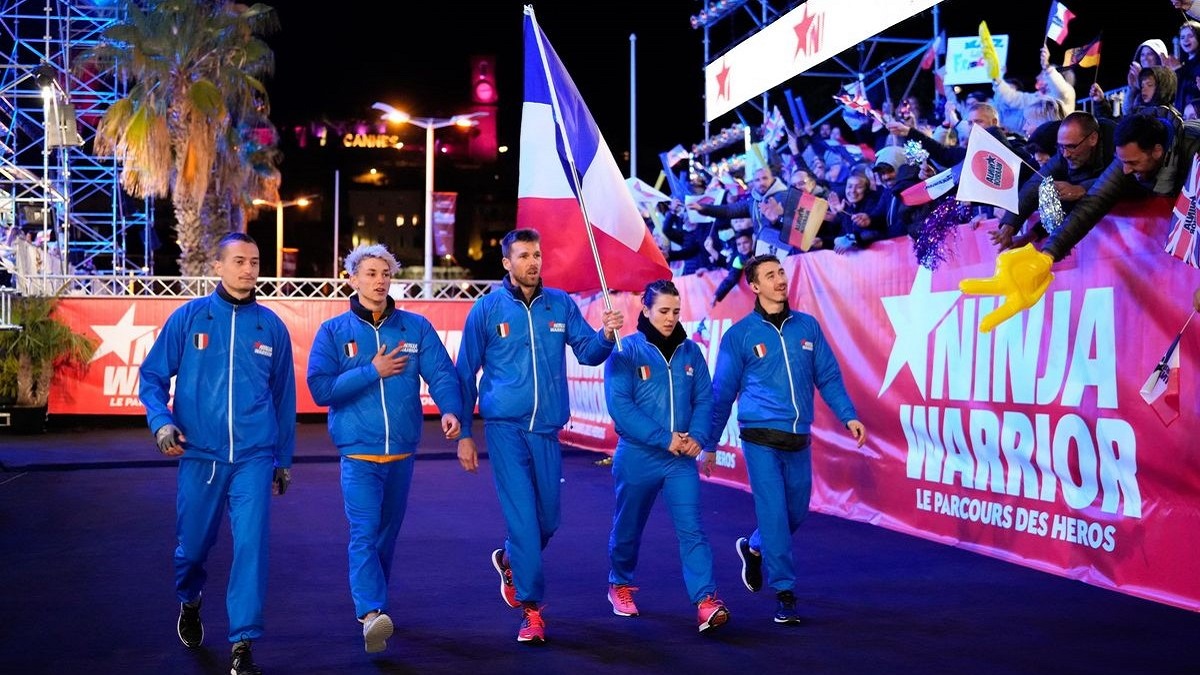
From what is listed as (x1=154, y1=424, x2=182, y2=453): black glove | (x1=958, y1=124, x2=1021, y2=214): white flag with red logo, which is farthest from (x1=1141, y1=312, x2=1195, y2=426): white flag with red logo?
(x1=154, y1=424, x2=182, y2=453): black glove

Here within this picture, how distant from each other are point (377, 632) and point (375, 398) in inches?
45.1

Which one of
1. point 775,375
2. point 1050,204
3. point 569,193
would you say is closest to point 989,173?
point 1050,204

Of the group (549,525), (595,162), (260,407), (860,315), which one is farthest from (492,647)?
(860,315)

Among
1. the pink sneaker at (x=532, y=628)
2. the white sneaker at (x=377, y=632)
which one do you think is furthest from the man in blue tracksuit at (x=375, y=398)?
the pink sneaker at (x=532, y=628)

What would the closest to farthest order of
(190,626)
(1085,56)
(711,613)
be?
1. (190,626)
2. (711,613)
3. (1085,56)

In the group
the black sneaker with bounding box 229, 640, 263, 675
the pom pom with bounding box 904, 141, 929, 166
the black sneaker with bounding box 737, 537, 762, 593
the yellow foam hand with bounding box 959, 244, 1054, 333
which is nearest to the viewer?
the black sneaker with bounding box 229, 640, 263, 675

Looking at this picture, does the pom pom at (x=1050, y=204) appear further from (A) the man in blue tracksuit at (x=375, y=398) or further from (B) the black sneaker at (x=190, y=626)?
(B) the black sneaker at (x=190, y=626)

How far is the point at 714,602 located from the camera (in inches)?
236

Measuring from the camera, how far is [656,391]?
6426mm

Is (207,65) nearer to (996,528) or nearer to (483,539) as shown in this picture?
(483,539)

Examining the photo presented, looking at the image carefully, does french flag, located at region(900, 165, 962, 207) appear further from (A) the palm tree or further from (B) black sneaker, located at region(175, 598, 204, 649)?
(A) the palm tree

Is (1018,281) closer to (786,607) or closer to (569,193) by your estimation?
(786,607)

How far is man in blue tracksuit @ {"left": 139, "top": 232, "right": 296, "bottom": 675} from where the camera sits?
5438 millimetres

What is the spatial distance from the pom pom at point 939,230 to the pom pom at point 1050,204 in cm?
128
